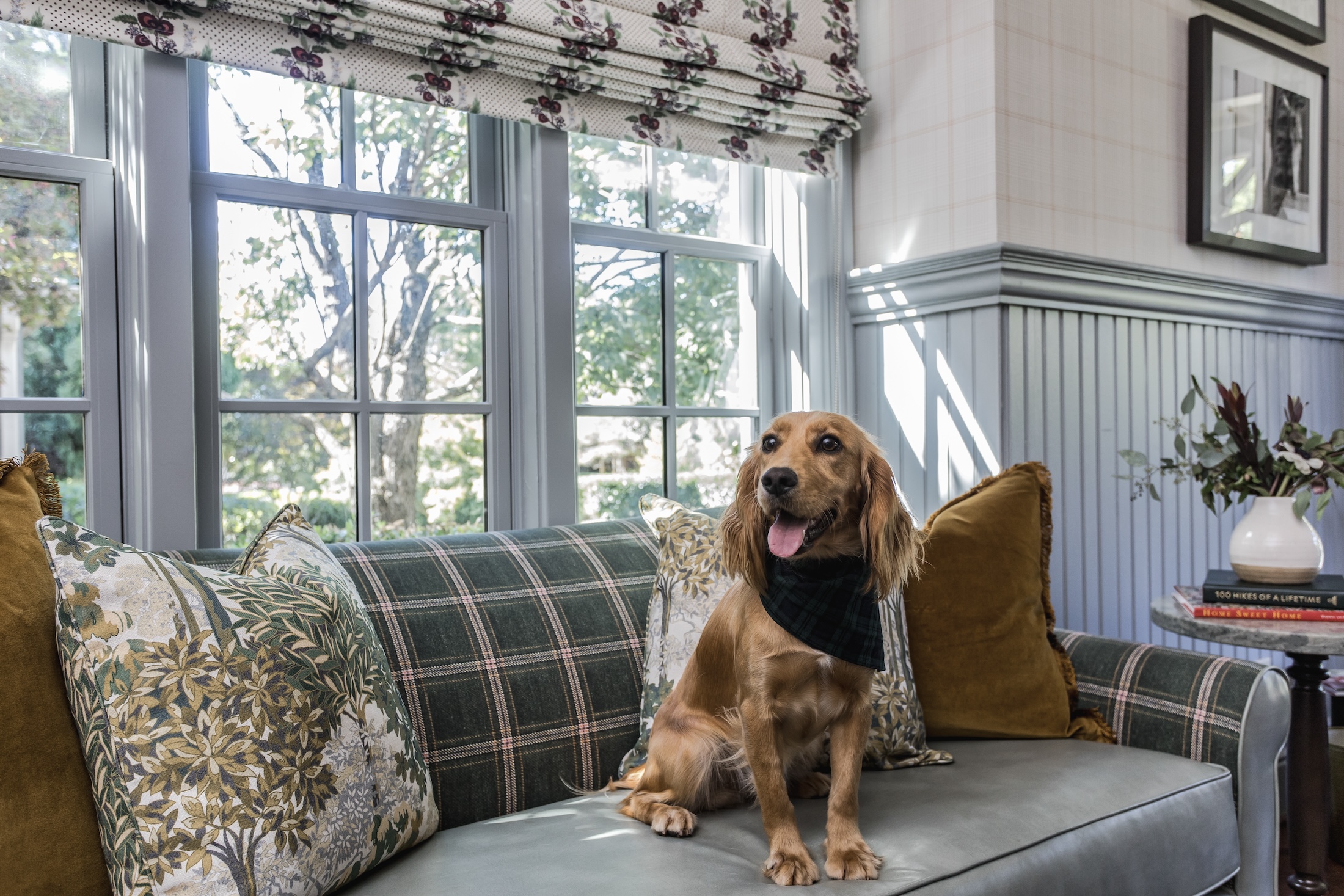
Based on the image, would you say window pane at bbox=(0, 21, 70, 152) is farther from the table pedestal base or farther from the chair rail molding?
the table pedestal base

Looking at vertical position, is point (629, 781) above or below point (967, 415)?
below

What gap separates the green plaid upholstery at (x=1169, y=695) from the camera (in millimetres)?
1587

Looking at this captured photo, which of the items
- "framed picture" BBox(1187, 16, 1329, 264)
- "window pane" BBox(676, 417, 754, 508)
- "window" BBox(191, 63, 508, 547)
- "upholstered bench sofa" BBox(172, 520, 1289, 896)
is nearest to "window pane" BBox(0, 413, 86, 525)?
"window" BBox(191, 63, 508, 547)

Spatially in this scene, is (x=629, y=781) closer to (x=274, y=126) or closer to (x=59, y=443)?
(x=59, y=443)

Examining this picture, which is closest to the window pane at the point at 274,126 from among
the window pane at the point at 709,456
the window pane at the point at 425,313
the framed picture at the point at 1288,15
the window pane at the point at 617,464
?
the window pane at the point at 425,313

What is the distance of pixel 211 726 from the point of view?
988mm

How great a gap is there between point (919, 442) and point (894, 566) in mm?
1330

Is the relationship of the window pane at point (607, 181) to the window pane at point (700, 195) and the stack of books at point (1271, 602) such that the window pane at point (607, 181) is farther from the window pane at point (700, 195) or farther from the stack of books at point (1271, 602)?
the stack of books at point (1271, 602)

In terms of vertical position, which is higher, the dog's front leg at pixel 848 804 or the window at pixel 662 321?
the window at pixel 662 321

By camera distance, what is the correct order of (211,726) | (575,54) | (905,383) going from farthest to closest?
(905,383) < (575,54) < (211,726)

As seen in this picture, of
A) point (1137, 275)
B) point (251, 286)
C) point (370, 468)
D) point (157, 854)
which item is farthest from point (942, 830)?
point (1137, 275)

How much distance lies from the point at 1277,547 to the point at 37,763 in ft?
7.29

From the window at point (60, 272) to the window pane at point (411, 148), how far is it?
0.49 m

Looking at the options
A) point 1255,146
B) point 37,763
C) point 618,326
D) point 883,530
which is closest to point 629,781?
point 883,530
